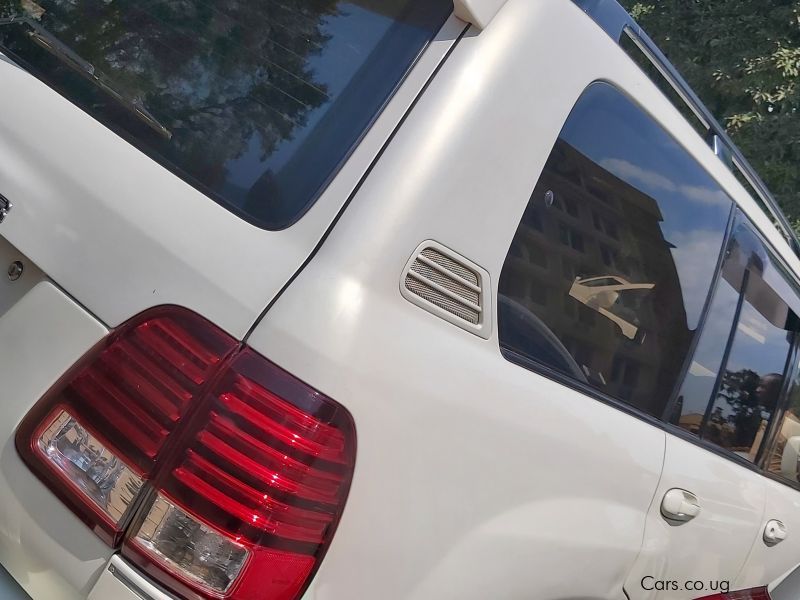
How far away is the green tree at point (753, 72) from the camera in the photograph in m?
11.4

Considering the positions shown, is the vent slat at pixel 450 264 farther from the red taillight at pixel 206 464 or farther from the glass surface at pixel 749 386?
the glass surface at pixel 749 386

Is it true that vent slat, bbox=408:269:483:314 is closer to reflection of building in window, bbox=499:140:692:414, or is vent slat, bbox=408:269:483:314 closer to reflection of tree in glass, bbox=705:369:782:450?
reflection of building in window, bbox=499:140:692:414

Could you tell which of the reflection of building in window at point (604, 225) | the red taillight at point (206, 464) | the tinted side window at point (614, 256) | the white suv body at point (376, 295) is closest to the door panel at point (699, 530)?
the tinted side window at point (614, 256)

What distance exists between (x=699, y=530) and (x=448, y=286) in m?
1.24

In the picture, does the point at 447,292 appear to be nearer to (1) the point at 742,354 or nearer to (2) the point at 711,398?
(2) the point at 711,398

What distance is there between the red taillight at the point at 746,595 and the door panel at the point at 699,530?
0.03m

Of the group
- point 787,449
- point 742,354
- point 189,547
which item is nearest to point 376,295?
point 189,547

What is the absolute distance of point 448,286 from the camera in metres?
1.53

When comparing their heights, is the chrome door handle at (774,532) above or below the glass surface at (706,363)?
below

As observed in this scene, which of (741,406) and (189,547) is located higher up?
(741,406)

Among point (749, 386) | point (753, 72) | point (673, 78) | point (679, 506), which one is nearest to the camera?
point (679, 506)

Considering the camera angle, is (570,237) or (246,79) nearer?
(246,79)

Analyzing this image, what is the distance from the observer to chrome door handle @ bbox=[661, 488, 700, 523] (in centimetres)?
208

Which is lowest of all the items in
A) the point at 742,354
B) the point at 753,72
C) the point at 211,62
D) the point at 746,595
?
the point at 746,595
